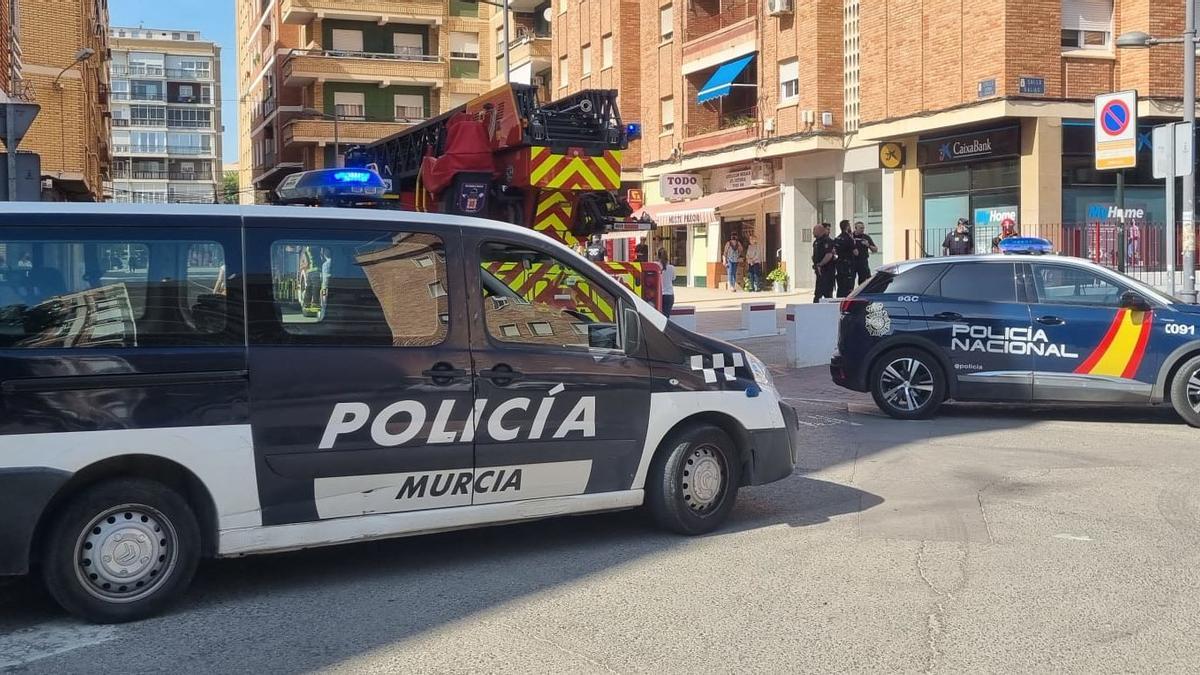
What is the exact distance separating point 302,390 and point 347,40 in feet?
177

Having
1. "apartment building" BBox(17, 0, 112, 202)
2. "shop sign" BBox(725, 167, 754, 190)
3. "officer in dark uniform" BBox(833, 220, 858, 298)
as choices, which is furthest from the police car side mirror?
"apartment building" BBox(17, 0, 112, 202)

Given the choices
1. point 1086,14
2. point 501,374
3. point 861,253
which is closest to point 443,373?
point 501,374

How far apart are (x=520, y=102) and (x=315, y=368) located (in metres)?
8.63

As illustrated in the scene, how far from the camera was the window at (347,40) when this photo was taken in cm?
5634

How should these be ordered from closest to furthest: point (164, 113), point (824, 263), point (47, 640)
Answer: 1. point (47, 640)
2. point (824, 263)
3. point (164, 113)

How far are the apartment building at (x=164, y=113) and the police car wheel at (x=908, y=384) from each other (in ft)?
421

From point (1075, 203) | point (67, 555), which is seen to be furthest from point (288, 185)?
point (1075, 203)

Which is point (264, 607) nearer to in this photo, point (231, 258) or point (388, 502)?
point (388, 502)

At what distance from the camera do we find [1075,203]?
2545cm

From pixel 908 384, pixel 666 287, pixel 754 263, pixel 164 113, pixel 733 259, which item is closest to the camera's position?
pixel 908 384

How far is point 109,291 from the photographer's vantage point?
17.4ft

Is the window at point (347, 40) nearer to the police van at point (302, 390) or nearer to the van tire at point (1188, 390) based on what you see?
the van tire at point (1188, 390)

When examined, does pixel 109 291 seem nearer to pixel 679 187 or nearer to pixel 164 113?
pixel 679 187

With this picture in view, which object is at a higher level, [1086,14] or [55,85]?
[55,85]
